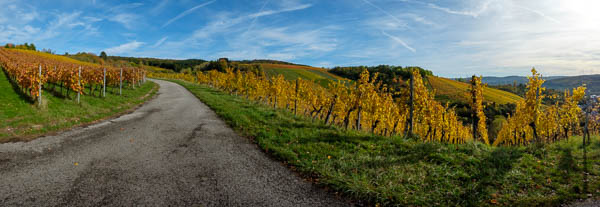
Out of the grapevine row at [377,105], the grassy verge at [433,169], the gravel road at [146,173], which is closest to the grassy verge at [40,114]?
the gravel road at [146,173]

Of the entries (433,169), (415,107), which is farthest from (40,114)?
(415,107)

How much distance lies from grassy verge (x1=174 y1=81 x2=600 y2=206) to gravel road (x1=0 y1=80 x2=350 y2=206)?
670mm

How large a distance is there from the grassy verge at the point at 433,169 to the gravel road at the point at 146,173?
2.20ft

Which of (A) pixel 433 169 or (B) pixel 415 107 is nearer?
(A) pixel 433 169

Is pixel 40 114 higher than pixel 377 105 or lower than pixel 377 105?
lower

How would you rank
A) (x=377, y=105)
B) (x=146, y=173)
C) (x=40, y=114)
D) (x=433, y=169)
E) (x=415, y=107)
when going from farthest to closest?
(x=377, y=105) → (x=415, y=107) → (x=40, y=114) → (x=433, y=169) → (x=146, y=173)

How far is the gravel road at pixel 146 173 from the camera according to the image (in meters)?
3.98

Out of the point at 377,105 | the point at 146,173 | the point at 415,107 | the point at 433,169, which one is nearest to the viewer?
the point at 146,173

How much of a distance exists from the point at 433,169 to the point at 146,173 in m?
5.92

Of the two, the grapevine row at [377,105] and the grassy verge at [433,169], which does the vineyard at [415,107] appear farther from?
the grassy verge at [433,169]

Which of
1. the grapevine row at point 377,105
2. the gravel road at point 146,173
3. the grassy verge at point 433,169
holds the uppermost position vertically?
the grapevine row at point 377,105

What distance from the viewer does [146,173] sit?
16.3 ft

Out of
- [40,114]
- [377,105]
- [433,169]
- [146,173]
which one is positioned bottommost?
[146,173]

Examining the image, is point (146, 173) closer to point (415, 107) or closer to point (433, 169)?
point (433, 169)
